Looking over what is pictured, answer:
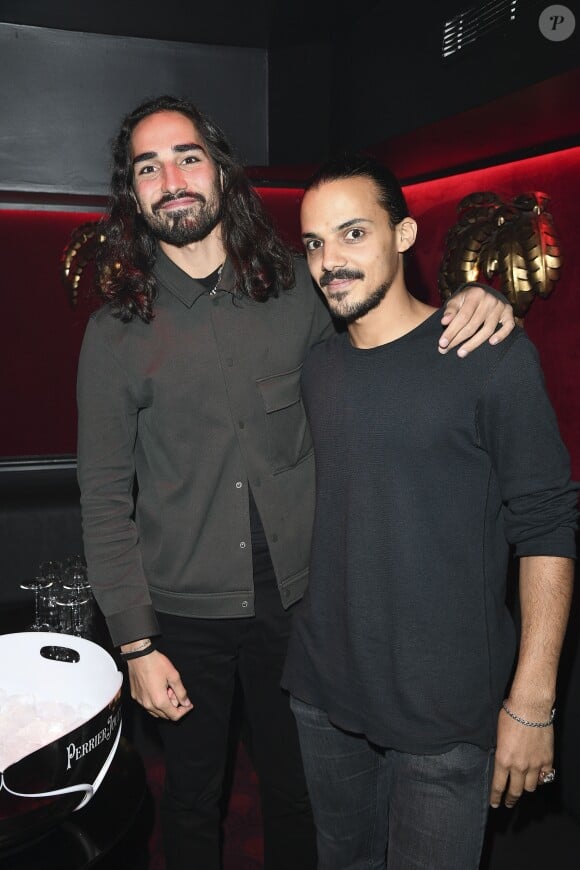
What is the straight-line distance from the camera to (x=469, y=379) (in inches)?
49.3

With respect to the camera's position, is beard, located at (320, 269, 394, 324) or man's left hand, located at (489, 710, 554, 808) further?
beard, located at (320, 269, 394, 324)

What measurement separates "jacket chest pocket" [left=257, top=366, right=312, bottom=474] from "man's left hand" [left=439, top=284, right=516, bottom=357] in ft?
1.37

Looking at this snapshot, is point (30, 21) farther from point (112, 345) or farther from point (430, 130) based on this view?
point (112, 345)

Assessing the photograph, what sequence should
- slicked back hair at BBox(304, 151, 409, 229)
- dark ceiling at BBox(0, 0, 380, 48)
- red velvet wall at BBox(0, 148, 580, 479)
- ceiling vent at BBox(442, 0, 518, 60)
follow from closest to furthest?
slicked back hair at BBox(304, 151, 409, 229) → ceiling vent at BBox(442, 0, 518, 60) → dark ceiling at BBox(0, 0, 380, 48) → red velvet wall at BBox(0, 148, 580, 479)

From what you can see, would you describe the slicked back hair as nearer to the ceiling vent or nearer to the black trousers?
the black trousers

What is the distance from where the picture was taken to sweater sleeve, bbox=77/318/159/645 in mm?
1580

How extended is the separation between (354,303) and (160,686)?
0.83 metres

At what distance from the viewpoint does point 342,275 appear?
138 centimetres

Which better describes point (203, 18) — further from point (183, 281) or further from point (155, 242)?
point (183, 281)

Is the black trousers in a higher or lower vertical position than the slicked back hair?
lower

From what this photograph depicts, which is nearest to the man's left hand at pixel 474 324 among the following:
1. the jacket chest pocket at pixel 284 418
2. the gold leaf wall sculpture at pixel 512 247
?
the jacket chest pocket at pixel 284 418

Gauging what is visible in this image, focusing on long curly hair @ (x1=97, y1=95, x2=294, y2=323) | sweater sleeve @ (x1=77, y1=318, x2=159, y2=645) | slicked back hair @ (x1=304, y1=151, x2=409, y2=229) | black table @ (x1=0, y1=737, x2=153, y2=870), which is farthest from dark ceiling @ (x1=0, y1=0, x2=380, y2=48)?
black table @ (x1=0, y1=737, x2=153, y2=870)

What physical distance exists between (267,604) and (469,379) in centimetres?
65

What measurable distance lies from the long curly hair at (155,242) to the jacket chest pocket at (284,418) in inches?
7.4
